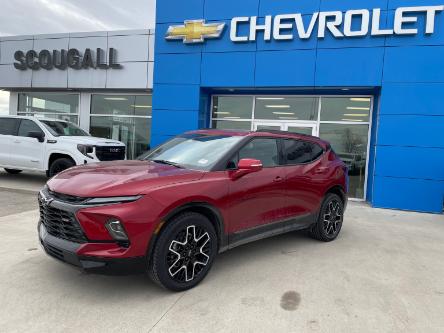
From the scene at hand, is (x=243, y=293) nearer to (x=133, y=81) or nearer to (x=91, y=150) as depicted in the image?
(x=91, y=150)

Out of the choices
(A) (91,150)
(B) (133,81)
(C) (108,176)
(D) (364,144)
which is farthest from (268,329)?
(B) (133,81)

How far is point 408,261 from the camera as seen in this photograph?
16.3ft

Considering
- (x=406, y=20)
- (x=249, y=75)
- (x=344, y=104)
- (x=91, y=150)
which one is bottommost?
(x=91, y=150)

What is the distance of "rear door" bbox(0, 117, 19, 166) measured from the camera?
10.2 meters

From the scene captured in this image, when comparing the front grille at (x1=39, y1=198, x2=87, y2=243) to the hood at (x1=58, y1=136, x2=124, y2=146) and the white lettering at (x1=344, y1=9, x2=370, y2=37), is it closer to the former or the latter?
the hood at (x1=58, y1=136, x2=124, y2=146)

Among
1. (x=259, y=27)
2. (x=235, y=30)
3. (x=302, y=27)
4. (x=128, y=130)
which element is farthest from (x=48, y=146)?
(x=302, y=27)

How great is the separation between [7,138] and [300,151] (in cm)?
862

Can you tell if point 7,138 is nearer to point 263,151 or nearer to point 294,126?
point 294,126

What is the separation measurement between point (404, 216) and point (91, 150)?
753cm

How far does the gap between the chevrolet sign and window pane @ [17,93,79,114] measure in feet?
18.3

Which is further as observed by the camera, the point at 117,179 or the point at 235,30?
the point at 235,30

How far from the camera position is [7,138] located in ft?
33.6

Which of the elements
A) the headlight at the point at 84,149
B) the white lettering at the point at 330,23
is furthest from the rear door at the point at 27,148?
the white lettering at the point at 330,23

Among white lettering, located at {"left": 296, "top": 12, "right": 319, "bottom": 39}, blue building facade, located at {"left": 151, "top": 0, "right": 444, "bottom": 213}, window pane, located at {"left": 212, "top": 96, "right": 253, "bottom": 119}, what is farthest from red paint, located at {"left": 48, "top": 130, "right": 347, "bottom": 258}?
window pane, located at {"left": 212, "top": 96, "right": 253, "bottom": 119}
